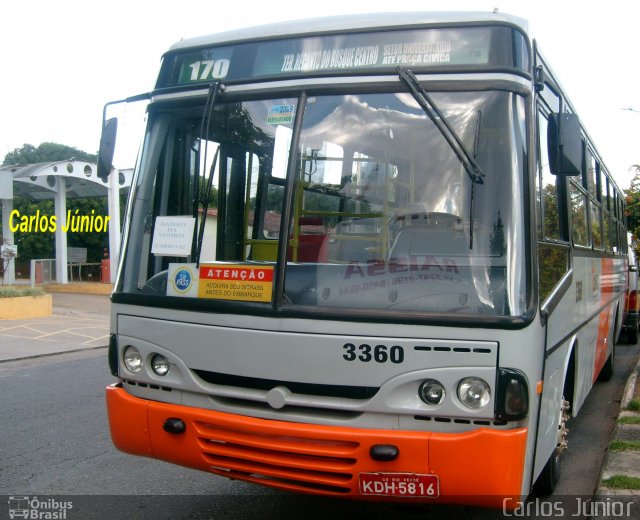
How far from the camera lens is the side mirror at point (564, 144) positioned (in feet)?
13.4

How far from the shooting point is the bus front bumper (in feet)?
11.5

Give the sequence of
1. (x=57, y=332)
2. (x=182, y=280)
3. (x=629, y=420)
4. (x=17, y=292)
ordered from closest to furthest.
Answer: (x=182, y=280) → (x=629, y=420) → (x=57, y=332) → (x=17, y=292)

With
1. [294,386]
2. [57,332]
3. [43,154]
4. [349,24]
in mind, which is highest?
[43,154]

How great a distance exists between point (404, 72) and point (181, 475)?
11.9 feet

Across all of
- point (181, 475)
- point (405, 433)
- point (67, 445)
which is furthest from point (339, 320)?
point (67, 445)

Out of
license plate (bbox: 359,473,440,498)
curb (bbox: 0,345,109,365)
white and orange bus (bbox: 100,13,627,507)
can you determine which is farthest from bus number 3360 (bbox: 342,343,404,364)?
curb (bbox: 0,345,109,365)

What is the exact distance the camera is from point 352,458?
12.0 ft

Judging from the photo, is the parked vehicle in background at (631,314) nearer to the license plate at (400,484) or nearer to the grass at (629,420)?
the grass at (629,420)

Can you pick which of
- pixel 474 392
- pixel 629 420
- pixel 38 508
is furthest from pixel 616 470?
pixel 38 508

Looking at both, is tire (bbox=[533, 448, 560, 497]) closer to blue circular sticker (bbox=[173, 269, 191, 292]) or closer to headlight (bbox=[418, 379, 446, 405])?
headlight (bbox=[418, 379, 446, 405])

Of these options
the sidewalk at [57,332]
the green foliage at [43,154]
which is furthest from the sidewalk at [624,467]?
the green foliage at [43,154]

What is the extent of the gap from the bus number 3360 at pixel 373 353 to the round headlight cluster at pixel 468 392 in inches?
7.8

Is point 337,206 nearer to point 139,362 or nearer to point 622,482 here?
point 139,362

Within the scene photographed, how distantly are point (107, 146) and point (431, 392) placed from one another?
9.14 ft
